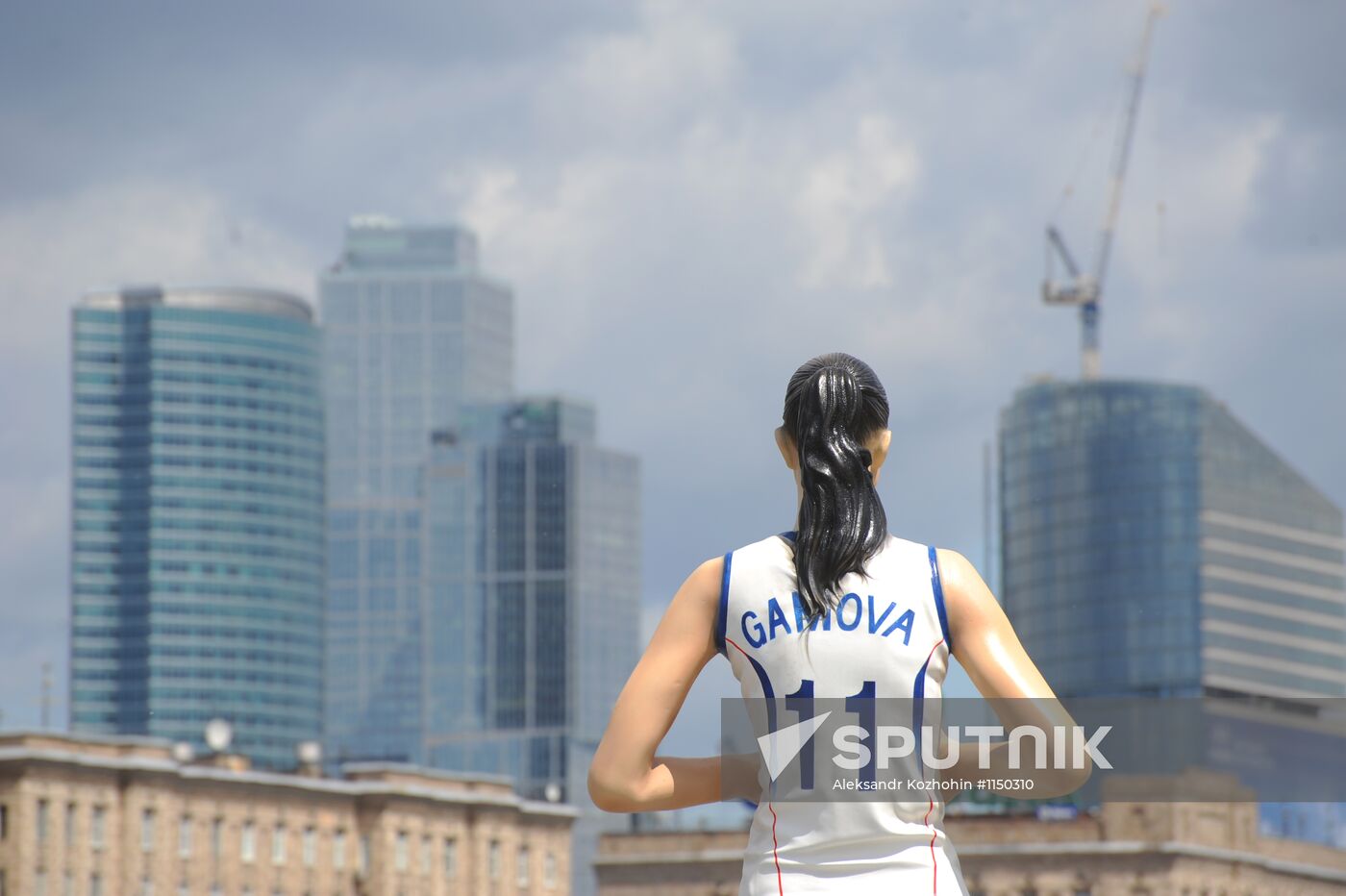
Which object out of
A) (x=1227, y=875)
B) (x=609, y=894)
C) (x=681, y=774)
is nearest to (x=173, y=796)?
(x=609, y=894)

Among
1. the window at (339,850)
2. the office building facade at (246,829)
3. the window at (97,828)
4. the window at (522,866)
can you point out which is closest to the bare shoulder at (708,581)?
the office building facade at (246,829)

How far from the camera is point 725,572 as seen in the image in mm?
8617

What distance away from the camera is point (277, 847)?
14350 centimetres

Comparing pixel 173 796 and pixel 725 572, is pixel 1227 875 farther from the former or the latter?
pixel 725 572

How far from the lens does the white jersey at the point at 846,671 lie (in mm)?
8320

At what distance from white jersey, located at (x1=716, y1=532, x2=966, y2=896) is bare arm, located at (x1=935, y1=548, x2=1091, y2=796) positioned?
2.3 inches

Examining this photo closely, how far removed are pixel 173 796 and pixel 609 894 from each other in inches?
1266

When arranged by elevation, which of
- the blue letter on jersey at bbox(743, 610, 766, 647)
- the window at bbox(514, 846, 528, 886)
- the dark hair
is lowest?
the window at bbox(514, 846, 528, 886)

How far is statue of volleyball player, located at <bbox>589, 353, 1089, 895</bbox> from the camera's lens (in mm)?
8344

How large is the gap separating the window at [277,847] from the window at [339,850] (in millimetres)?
3775

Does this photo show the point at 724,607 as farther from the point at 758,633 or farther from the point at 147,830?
the point at 147,830

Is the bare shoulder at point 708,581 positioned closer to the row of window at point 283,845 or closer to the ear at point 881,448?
the ear at point 881,448

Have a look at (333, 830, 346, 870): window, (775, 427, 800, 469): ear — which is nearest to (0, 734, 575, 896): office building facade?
(333, 830, 346, 870): window

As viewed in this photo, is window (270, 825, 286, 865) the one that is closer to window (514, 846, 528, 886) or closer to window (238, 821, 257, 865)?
window (238, 821, 257, 865)
